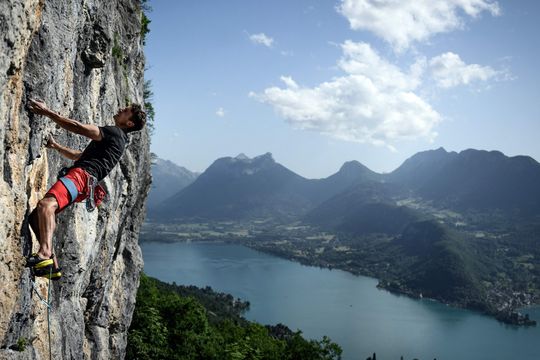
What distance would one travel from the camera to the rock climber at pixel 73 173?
5.52 metres

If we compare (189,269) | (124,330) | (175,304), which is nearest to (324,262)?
(189,269)

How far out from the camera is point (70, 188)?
577 cm

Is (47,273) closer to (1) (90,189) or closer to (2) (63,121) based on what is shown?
(1) (90,189)

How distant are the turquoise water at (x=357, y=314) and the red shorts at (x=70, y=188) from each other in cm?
7828

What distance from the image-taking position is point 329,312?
10400 cm

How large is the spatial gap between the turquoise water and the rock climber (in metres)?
78.2

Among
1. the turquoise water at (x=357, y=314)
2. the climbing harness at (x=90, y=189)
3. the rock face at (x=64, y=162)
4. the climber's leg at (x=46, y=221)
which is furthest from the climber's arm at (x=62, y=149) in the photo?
the turquoise water at (x=357, y=314)

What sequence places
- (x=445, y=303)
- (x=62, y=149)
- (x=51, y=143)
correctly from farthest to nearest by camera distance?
(x=445, y=303) < (x=62, y=149) < (x=51, y=143)

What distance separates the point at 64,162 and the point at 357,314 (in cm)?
10593

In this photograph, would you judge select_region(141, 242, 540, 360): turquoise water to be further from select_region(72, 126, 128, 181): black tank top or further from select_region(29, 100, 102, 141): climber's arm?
select_region(29, 100, 102, 141): climber's arm

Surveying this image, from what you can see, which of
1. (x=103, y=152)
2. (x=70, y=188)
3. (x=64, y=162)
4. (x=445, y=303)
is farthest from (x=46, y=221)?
(x=445, y=303)

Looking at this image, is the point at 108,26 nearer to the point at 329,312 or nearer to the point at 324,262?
the point at 329,312

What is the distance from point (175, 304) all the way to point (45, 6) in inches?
1005

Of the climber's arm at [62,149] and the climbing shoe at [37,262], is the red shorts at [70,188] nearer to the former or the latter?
the climbing shoe at [37,262]
